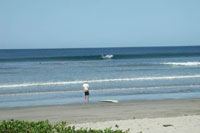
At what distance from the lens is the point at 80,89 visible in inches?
1001

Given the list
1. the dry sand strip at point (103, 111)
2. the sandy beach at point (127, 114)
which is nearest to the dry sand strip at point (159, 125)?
the sandy beach at point (127, 114)

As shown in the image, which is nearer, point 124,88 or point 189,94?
point 189,94

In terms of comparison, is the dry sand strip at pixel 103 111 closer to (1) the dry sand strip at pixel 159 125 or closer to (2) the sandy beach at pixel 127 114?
(2) the sandy beach at pixel 127 114

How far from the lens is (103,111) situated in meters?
16.0

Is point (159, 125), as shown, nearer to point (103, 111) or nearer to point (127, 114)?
point (127, 114)

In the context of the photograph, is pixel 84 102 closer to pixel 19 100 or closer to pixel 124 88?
pixel 19 100

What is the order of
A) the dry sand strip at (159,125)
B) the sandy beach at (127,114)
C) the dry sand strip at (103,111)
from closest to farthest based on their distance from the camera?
the dry sand strip at (159,125) → the sandy beach at (127,114) → the dry sand strip at (103,111)

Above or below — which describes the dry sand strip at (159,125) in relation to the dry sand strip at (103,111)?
below

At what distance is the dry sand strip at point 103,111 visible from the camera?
1480 centimetres

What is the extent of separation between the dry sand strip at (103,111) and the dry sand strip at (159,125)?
4.83 ft

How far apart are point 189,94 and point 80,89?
8.00 meters

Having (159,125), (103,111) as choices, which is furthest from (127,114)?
(159,125)

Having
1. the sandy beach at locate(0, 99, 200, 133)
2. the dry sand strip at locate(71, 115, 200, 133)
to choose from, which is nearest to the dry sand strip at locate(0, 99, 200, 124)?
the sandy beach at locate(0, 99, 200, 133)

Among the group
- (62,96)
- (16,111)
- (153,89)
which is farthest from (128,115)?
(153,89)
